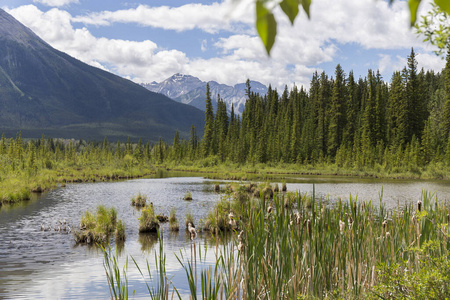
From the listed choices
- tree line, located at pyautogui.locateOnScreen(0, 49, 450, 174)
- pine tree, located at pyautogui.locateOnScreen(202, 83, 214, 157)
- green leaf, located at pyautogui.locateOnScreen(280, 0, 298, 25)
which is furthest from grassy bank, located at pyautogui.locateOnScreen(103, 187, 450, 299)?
pine tree, located at pyautogui.locateOnScreen(202, 83, 214, 157)

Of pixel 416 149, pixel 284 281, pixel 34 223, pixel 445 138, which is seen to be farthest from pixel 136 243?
pixel 445 138

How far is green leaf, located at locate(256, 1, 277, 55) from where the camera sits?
1.04 m

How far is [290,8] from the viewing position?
117 centimetres

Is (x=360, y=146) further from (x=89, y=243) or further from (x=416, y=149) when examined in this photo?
(x=89, y=243)

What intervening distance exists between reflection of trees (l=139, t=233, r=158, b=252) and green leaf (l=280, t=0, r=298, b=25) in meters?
13.9

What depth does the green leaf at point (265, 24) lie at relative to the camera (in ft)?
3.43

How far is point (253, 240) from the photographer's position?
18.5 feet

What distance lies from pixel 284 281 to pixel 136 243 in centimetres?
1056

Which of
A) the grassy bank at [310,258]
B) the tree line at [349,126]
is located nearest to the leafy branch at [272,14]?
the grassy bank at [310,258]

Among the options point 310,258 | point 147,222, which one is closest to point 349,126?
point 147,222

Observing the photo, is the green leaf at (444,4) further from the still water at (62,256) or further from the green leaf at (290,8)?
the still water at (62,256)

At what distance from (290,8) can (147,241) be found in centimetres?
1557

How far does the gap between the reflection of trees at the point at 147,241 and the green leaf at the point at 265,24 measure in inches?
551

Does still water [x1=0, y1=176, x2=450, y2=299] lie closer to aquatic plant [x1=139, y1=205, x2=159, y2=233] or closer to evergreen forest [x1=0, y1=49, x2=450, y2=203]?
aquatic plant [x1=139, y1=205, x2=159, y2=233]
